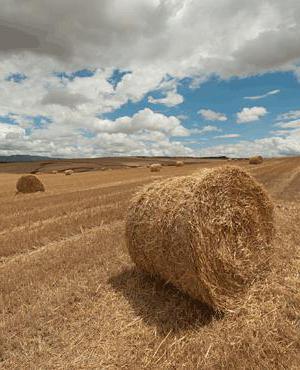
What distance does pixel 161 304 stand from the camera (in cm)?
584

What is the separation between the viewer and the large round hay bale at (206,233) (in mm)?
5438

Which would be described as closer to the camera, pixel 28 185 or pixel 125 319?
pixel 125 319

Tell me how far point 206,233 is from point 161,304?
3.99 ft

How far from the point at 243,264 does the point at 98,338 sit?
2.37 metres

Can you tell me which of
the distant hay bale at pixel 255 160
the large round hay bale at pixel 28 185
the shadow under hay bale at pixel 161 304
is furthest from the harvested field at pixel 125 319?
the distant hay bale at pixel 255 160

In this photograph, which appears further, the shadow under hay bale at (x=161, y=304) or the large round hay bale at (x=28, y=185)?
the large round hay bale at (x=28, y=185)

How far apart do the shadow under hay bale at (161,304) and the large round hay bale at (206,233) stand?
0.20 m

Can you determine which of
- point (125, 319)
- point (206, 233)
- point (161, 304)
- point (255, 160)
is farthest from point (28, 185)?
point (255, 160)

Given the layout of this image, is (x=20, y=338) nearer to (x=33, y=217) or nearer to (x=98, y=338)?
(x=98, y=338)

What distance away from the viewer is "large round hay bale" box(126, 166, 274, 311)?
5.44m

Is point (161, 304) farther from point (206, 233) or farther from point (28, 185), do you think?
point (28, 185)

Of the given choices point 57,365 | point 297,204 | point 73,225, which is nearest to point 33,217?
point 73,225

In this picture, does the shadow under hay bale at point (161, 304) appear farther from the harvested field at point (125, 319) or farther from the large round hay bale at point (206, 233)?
the large round hay bale at point (206, 233)

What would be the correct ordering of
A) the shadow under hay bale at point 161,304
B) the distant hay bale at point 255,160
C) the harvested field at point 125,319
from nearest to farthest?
the harvested field at point 125,319 → the shadow under hay bale at point 161,304 → the distant hay bale at point 255,160
